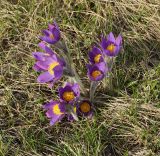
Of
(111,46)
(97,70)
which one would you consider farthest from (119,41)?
(97,70)

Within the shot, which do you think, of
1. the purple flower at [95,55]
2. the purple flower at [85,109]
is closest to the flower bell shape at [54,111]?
the purple flower at [85,109]

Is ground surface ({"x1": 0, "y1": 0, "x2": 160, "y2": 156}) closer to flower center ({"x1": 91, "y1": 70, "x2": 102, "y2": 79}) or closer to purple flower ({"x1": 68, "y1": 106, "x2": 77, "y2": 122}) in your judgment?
purple flower ({"x1": 68, "y1": 106, "x2": 77, "y2": 122})

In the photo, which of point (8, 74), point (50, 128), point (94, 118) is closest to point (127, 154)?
point (94, 118)

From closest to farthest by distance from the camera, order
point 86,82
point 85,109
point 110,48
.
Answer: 1. point 110,48
2. point 85,109
3. point 86,82

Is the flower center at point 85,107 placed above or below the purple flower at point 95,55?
below

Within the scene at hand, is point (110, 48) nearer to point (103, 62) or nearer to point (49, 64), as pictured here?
point (103, 62)

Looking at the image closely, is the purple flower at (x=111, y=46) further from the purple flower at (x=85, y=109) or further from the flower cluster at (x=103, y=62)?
the purple flower at (x=85, y=109)
